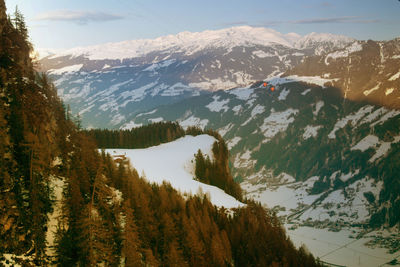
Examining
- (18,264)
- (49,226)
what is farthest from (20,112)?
(18,264)

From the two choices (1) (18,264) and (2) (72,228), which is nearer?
(1) (18,264)

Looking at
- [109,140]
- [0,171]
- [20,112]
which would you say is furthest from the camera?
[109,140]

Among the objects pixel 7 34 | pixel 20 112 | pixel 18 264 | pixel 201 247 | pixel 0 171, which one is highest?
pixel 7 34

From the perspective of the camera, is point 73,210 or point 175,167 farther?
point 175,167

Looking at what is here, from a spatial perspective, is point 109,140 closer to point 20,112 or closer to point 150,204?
point 150,204

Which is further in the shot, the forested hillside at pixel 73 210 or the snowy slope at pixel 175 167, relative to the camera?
the snowy slope at pixel 175 167
